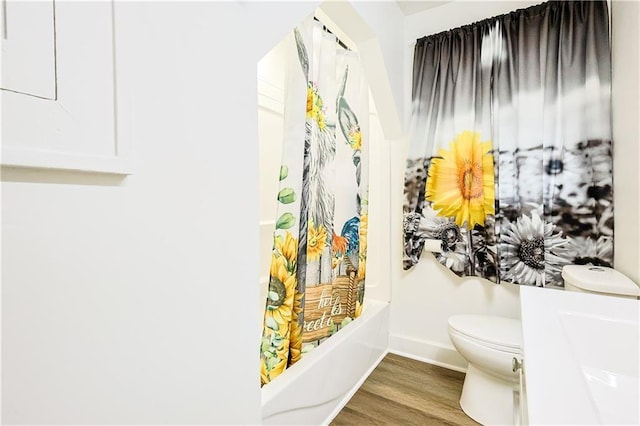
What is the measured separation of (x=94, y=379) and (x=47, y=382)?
3.2 inches

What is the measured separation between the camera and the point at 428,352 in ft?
7.11

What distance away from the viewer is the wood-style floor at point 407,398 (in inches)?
62.4

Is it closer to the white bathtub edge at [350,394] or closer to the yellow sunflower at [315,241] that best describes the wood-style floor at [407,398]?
the white bathtub edge at [350,394]

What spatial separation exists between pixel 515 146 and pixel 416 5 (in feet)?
3.78

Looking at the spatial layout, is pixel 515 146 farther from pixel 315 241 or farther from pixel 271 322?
pixel 271 322

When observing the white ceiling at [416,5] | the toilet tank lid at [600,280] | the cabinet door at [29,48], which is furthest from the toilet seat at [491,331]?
the white ceiling at [416,5]

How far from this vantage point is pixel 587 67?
1.63 m

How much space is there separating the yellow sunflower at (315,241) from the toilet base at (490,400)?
40.6 inches

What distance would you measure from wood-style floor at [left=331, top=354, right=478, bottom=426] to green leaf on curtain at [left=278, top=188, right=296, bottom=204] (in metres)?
1.14

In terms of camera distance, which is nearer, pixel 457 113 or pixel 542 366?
pixel 542 366

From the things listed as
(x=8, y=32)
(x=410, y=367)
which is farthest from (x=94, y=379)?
(x=410, y=367)

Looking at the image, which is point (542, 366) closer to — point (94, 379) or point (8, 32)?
point (94, 379)

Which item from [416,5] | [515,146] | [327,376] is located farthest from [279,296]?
[416,5]

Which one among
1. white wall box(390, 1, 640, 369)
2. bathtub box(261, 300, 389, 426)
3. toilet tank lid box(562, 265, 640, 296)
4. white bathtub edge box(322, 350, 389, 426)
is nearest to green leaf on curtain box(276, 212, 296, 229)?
bathtub box(261, 300, 389, 426)
